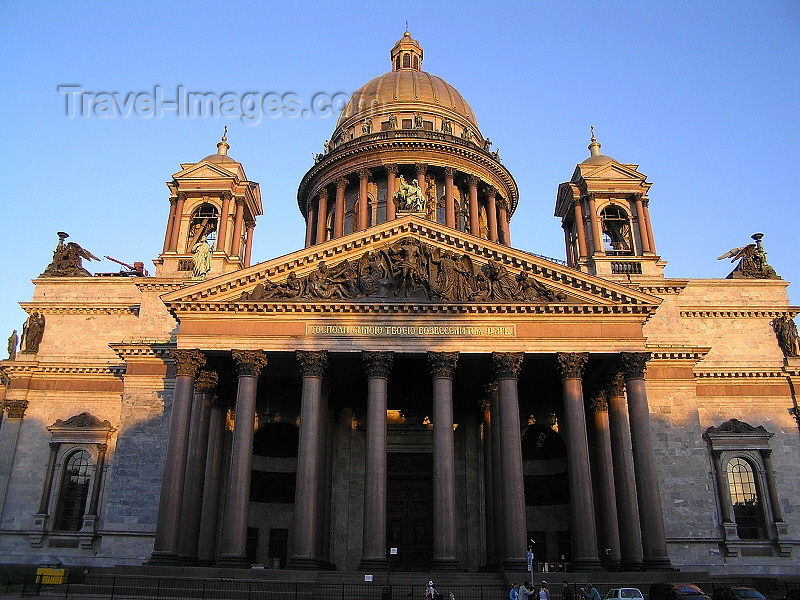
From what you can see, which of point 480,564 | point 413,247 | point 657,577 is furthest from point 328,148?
point 657,577

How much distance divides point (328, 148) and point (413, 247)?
82.6 ft

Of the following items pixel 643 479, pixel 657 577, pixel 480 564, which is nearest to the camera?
pixel 657 577

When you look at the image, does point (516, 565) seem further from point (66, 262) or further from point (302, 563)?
point (66, 262)

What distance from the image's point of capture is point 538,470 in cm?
3709

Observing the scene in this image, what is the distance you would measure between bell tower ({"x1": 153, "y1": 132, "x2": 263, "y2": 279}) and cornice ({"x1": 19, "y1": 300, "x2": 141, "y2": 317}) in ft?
9.71

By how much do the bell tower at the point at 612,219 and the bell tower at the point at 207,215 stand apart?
19540 mm

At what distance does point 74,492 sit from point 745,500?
33714 mm

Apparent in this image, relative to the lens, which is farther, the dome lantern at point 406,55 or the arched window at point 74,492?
the dome lantern at point 406,55

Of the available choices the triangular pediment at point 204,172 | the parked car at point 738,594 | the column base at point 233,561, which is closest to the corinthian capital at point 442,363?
the column base at point 233,561

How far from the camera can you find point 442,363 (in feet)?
97.0

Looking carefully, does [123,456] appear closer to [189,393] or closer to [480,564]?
[189,393]

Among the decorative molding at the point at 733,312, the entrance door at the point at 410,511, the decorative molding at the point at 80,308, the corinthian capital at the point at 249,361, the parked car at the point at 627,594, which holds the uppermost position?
the decorative molding at the point at 80,308

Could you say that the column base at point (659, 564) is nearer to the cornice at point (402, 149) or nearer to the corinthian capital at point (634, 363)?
the corinthian capital at point (634, 363)

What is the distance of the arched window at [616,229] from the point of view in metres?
40.4
